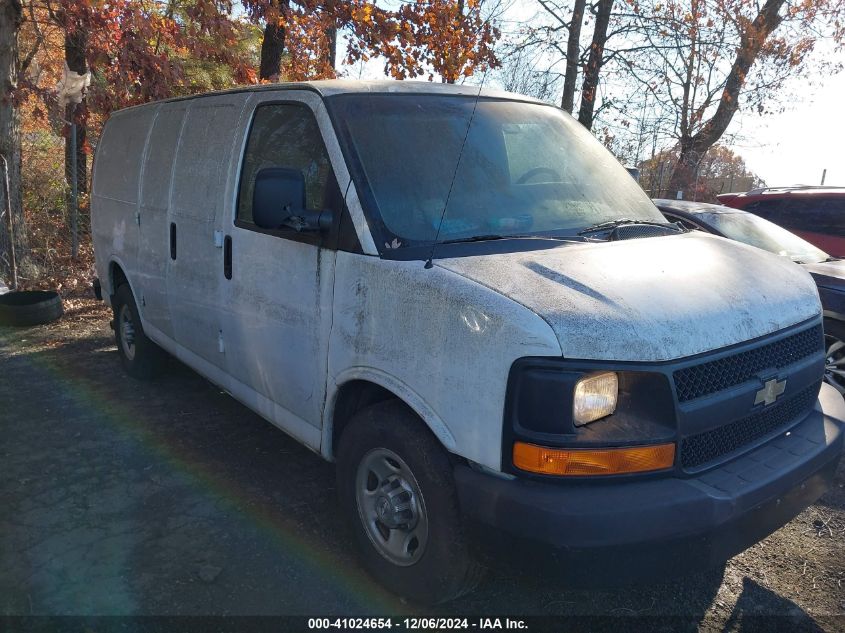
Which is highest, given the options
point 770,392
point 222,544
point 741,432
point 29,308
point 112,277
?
point 770,392

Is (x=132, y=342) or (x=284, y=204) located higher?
(x=284, y=204)

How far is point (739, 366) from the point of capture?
2500 millimetres

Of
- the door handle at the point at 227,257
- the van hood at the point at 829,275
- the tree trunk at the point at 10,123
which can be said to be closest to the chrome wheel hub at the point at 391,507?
the door handle at the point at 227,257

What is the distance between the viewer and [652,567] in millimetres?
2264

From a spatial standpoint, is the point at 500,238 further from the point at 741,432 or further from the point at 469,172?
the point at 741,432

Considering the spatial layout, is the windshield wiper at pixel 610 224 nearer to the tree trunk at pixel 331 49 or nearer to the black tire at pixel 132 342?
the black tire at pixel 132 342

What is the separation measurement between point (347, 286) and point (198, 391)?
3100 mm

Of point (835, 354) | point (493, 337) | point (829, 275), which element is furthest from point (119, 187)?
point (835, 354)

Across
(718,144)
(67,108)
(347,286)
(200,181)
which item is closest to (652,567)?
(347,286)

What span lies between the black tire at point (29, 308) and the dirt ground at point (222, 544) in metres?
2.67

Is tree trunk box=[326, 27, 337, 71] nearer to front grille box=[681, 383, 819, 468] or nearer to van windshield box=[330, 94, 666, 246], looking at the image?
van windshield box=[330, 94, 666, 246]

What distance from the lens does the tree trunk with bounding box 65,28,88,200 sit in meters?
9.69

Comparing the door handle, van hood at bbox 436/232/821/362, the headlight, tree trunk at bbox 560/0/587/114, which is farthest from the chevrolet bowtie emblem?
tree trunk at bbox 560/0/587/114

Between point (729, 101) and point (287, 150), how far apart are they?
15.7 metres
